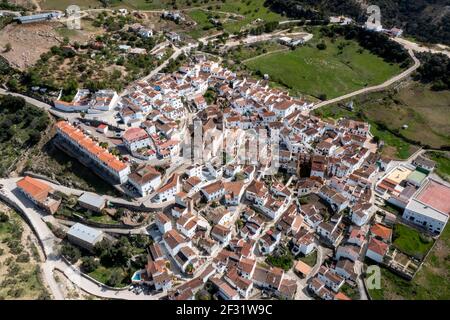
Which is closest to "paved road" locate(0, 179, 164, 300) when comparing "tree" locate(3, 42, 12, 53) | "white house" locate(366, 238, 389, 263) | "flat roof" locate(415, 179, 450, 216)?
"white house" locate(366, 238, 389, 263)

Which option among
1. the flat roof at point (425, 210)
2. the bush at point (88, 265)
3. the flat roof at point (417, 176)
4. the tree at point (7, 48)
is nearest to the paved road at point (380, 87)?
the flat roof at point (417, 176)

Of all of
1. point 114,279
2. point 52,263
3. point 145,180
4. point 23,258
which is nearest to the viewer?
point 114,279

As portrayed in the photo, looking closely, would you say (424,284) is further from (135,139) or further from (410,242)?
(135,139)

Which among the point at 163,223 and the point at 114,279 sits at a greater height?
the point at 163,223

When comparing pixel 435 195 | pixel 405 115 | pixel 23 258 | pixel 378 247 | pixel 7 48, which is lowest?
pixel 23 258

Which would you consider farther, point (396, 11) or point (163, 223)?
point (396, 11)

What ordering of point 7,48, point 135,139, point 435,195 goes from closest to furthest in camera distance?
point 435,195, point 135,139, point 7,48

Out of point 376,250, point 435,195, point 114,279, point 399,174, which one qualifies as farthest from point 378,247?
point 114,279

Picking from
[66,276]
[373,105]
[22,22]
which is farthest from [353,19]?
[66,276]
